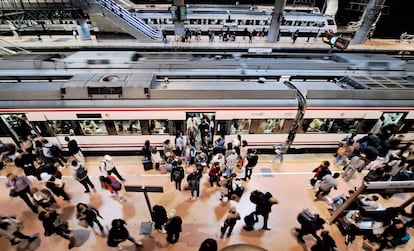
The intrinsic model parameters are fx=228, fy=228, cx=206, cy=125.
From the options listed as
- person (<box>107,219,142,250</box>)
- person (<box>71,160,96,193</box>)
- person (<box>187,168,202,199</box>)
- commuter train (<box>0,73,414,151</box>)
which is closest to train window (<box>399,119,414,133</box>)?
commuter train (<box>0,73,414,151</box>)

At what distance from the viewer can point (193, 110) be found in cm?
861

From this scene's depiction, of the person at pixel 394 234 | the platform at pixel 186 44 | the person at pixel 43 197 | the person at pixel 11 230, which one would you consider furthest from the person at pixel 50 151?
the platform at pixel 186 44

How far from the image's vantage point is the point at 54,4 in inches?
661

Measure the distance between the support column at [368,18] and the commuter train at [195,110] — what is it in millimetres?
17228

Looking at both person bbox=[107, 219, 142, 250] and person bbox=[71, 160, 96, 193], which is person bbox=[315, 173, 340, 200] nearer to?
person bbox=[107, 219, 142, 250]

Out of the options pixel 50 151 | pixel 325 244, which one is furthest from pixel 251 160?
pixel 50 151

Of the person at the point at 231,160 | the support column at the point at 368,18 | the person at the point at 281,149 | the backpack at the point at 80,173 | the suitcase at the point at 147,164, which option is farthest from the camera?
the support column at the point at 368,18

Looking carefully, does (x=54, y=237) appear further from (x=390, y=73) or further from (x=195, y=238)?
(x=390, y=73)

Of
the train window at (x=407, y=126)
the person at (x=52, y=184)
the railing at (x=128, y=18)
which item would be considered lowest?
the person at (x=52, y=184)

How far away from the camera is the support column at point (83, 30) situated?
65.2ft

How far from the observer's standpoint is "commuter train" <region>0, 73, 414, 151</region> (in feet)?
27.3

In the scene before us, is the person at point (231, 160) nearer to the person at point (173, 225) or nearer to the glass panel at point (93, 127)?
the person at point (173, 225)

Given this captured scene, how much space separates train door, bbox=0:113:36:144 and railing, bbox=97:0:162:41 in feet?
43.7

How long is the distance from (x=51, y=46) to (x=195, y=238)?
2057 centimetres
